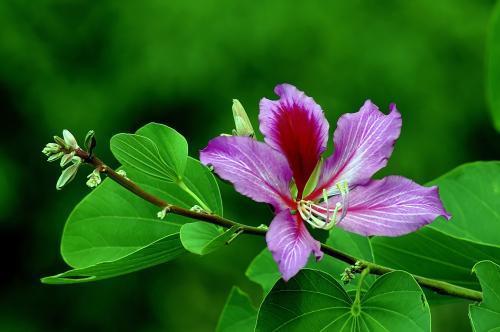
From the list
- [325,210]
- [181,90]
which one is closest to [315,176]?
[325,210]

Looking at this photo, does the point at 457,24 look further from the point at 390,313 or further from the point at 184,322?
the point at 390,313

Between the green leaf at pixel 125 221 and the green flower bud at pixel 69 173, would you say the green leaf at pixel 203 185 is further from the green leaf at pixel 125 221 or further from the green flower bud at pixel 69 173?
the green flower bud at pixel 69 173

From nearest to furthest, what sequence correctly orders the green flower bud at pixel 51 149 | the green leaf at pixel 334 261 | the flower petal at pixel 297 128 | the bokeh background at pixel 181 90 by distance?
the green flower bud at pixel 51 149, the flower petal at pixel 297 128, the green leaf at pixel 334 261, the bokeh background at pixel 181 90

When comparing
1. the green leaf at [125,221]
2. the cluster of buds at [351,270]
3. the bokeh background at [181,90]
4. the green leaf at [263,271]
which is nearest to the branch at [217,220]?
the cluster of buds at [351,270]

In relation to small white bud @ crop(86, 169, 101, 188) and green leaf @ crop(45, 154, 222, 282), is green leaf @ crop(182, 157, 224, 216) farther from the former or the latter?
small white bud @ crop(86, 169, 101, 188)

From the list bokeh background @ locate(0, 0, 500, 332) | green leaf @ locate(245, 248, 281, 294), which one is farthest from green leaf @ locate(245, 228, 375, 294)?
bokeh background @ locate(0, 0, 500, 332)

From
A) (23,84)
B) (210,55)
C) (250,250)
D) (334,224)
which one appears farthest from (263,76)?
(334,224)
